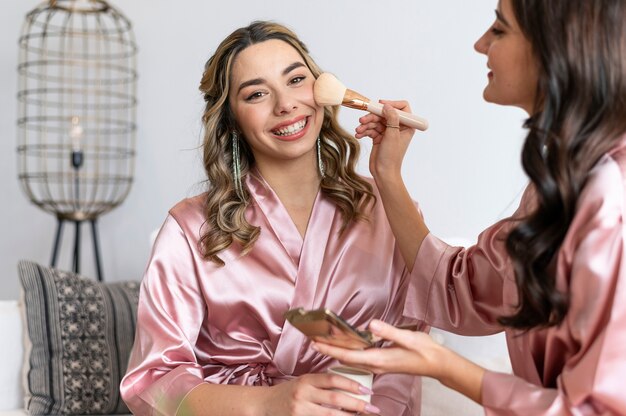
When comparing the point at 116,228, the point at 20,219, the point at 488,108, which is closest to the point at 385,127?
the point at 488,108

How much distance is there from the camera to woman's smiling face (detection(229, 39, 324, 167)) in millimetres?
1828

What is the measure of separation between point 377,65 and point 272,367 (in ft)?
4.53

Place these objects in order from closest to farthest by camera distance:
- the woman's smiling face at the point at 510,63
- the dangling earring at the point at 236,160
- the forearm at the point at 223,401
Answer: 1. the woman's smiling face at the point at 510,63
2. the forearm at the point at 223,401
3. the dangling earring at the point at 236,160

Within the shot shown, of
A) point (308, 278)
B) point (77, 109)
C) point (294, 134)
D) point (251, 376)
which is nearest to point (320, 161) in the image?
point (294, 134)

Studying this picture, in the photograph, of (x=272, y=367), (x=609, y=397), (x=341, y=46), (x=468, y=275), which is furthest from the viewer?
(x=341, y=46)

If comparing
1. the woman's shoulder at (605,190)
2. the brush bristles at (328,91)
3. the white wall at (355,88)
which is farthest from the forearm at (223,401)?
the white wall at (355,88)

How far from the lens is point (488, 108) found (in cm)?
283

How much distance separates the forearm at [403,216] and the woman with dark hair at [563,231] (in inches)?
17.6

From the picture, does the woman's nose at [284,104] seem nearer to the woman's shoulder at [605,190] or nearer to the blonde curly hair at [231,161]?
the blonde curly hair at [231,161]

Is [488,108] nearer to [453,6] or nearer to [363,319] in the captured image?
[453,6]

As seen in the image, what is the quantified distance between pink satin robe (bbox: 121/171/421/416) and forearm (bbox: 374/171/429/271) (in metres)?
0.13

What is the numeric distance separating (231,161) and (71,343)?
87cm

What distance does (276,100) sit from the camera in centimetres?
183

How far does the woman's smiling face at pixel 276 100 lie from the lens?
6.00 ft
